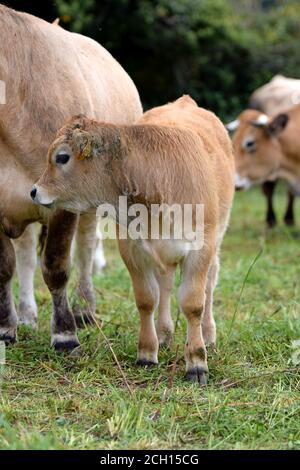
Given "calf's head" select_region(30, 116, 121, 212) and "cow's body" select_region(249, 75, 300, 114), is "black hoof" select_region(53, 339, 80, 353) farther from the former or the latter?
"cow's body" select_region(249, 75, 300, 114)

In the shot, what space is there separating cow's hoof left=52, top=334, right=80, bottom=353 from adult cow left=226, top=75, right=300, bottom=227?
6704 mm

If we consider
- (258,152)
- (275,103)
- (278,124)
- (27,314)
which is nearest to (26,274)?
(27,314)

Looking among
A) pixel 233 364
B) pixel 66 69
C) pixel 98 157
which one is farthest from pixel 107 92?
pixel 233 364

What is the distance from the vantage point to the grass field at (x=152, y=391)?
398 centimetres

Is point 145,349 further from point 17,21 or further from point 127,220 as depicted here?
point 17,21

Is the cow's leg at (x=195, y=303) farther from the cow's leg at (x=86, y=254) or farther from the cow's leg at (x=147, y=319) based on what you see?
the cow's leg at (x=86, y=254)

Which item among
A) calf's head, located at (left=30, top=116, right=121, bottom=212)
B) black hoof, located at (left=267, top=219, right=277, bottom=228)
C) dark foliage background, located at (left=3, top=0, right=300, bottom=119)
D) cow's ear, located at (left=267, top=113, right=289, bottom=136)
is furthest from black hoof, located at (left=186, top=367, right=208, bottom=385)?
dark foliage background, located at (left=3, top=0, right=300, bottom=119)

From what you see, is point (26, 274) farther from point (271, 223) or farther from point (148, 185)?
point (271, 223)

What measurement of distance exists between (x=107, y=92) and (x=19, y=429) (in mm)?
2900

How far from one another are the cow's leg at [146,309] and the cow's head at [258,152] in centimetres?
633

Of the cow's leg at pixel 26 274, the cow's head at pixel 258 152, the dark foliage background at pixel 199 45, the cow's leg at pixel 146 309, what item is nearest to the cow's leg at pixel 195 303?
the cow's leg at pixel 146 309

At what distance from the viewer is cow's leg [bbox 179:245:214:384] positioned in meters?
4.84
